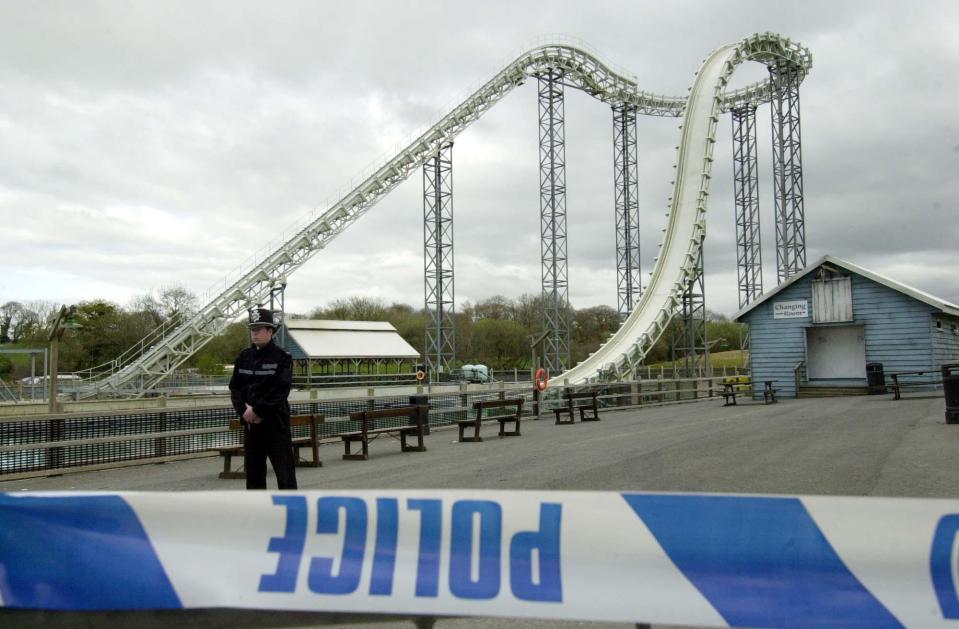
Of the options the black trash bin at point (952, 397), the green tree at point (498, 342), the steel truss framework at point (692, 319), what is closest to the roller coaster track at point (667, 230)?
the steel truss framework at point (692, 319)

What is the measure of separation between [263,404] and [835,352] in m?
23.8

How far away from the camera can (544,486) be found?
8.76 metres

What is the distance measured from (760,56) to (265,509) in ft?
139

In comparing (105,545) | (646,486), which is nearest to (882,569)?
(105,545)

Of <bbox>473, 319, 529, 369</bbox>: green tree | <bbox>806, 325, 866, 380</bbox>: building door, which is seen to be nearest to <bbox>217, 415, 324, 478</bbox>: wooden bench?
<bbox>806, 325, 866, 380</bbox>: building door

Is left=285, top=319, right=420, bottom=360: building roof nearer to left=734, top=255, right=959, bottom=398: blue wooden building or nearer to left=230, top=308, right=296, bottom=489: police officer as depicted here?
left=734, top=255, right=959, bottom=398: blue wooden building

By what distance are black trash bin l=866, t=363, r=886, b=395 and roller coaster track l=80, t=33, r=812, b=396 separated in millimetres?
8486

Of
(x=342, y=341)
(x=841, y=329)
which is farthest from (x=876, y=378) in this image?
(x=342, y=341)

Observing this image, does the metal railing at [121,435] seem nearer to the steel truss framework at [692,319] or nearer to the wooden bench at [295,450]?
the wooden bench at [295,450]

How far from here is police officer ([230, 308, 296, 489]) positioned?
248 inches

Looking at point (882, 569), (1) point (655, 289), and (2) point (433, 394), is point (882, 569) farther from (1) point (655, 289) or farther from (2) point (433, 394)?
(1) point (655, 289)

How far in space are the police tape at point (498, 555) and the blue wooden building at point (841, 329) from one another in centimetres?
2326

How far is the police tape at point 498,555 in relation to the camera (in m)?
3.00

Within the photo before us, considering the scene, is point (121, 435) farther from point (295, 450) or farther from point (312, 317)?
point (312, 317)
